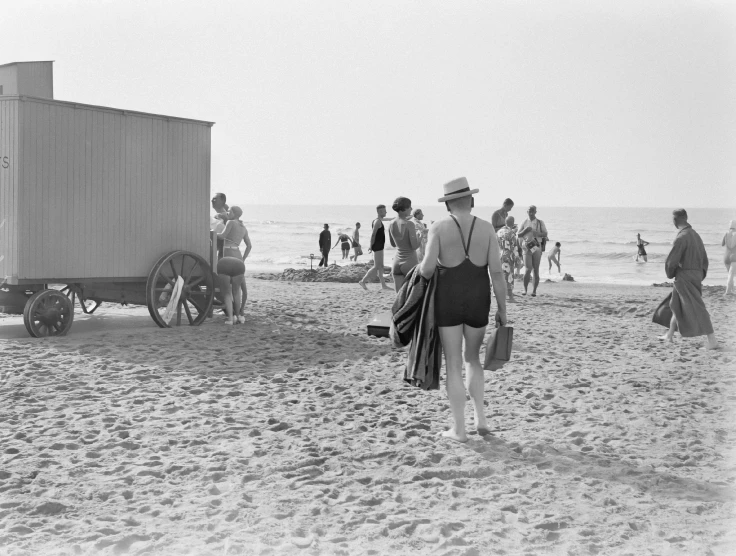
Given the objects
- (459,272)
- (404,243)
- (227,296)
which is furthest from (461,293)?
(227,296)

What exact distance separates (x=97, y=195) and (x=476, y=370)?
588 cm

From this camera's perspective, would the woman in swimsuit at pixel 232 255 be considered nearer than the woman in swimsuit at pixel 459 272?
No

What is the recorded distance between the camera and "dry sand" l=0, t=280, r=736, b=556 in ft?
12.8

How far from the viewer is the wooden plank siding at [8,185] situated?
8719mm

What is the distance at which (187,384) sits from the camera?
7.02m

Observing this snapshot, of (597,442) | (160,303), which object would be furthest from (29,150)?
(597,442)

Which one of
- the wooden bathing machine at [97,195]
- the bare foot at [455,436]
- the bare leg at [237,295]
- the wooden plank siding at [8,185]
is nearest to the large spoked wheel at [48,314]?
the wooden bathing machine at [97,195]

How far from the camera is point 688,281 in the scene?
8703 millimetres

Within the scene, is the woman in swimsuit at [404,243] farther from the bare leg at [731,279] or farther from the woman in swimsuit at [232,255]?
the bare leg at [731,279]

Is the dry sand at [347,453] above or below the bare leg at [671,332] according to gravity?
below

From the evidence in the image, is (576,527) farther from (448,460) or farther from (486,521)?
(448,460)

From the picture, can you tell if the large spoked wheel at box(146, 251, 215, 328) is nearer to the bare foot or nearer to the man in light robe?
the bare foot

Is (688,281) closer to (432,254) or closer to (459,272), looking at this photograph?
(459,272)

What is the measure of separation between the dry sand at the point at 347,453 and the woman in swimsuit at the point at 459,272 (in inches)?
27.0
